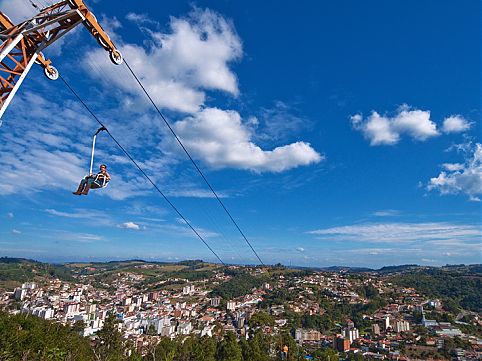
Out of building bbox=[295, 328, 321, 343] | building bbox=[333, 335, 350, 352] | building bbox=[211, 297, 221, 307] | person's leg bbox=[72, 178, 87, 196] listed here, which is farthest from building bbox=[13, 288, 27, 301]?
person's leg bbox=[72, 178, 87, 196]

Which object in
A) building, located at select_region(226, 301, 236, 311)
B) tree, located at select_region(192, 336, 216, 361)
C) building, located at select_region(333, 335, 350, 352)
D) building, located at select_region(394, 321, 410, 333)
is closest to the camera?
tree, located at select_region(192, 336, 216, 361)

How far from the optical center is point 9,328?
18.6m

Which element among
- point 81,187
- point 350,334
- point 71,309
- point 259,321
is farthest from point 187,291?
point 81,187

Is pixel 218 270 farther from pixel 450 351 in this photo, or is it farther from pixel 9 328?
pixel 9 328

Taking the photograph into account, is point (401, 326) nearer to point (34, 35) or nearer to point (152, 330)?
point (152, 330)

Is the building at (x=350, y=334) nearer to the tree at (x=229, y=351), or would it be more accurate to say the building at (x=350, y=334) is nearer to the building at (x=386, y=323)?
the building at (x=386, y=323)

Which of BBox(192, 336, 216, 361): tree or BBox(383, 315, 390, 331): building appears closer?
BBox(192, 336, 216, 361): tree

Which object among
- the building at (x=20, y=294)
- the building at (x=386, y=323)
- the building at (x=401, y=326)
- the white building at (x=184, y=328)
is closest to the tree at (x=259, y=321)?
the white building at (x=184, y=328)

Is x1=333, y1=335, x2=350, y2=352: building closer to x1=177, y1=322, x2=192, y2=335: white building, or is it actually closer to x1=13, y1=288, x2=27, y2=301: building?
x1=177, y1=322, x2=192, y2=335: white building

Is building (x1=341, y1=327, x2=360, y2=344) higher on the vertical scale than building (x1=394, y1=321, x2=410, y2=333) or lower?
lower

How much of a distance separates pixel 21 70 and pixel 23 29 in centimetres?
63

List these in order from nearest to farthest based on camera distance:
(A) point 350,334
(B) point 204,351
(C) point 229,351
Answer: (C) point 229,351 → (B) point 204,351 → (A) point 350,334

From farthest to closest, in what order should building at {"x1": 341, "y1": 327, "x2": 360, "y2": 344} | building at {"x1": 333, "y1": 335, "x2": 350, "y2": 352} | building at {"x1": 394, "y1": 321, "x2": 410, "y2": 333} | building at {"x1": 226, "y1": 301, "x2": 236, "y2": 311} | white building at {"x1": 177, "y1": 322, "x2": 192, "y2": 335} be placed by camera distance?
building at {"x1": 226, "y1": 301, "x2": 236, "y2": 311} < building at {"x1": 394, "y1": 321, "x2": 410, "y2": 333} < white building at {"x1": 177, "y1": 322, "x2": 192, "y2": 335} < building at {"x1": 341, "y1": 327, "x2": 360, "y2": 344} < building at {"x1": 333, "y1": 335, "x2": 350, "y2": 352}

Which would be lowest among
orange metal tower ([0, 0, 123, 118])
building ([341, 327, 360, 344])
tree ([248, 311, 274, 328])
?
building ([341, 327, 360, 344])
